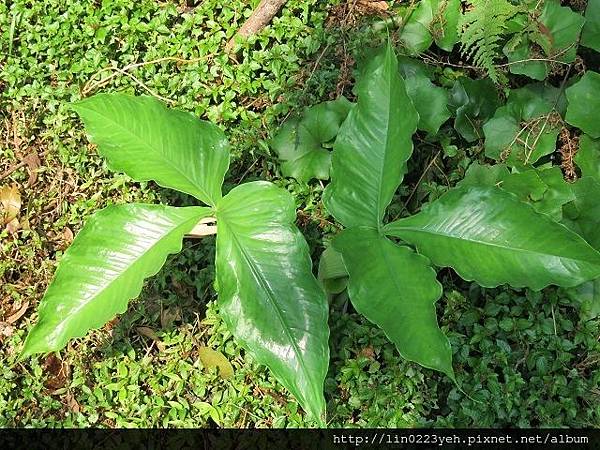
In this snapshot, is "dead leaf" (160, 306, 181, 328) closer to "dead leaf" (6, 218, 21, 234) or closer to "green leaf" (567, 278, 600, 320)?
"dead leaf" (6, 218, 21, 234)

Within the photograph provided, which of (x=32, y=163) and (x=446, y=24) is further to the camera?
(x=32, y=163)

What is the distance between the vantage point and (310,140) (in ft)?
8.84

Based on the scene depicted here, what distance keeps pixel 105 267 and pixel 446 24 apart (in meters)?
1.66

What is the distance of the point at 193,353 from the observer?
264cm

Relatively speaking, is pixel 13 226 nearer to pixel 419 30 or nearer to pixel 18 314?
pixel 18 314

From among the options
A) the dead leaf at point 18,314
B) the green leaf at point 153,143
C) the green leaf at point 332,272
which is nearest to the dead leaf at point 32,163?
the dead leaf at point 18,314

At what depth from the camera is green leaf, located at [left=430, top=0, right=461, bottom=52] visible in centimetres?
272

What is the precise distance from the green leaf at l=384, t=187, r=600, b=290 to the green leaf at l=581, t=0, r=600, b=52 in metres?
0.87

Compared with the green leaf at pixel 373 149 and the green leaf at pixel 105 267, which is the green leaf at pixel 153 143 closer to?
the green leaf at pixel 105 267

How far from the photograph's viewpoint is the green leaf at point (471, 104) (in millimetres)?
2652

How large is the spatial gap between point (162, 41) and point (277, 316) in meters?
1.50

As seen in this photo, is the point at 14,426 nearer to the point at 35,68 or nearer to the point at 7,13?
the point at 35,68

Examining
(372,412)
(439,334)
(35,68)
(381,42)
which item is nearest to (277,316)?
(439,334)

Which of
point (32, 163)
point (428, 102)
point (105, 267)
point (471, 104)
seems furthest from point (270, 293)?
point (32, 163)
